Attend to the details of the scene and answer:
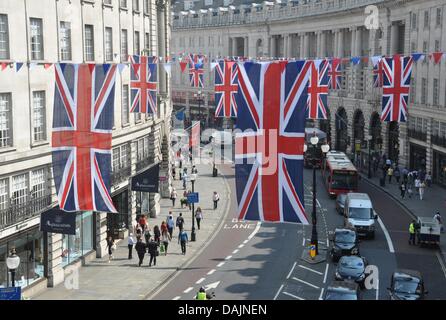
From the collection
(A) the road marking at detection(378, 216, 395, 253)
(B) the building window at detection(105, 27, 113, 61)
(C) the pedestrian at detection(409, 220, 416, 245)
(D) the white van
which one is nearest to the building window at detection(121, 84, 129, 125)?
(B) the building window at detection(105, 27, 113, 61)

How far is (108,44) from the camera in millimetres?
38938

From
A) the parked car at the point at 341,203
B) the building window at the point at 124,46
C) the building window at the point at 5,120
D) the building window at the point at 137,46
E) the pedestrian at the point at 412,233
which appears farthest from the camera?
the parked car at the point at 341,203

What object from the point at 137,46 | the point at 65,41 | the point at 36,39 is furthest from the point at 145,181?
the point at 36,39

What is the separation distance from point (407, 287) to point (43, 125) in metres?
16.8

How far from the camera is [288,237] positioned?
43.0 meters

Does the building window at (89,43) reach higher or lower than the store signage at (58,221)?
higher

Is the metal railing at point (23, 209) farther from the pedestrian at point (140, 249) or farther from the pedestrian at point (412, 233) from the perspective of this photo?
the pedestrian at point (412, 233)

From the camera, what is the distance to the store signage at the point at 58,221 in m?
27.6

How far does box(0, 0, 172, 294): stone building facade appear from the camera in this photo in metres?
27.7

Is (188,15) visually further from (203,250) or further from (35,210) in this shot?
(35,210)

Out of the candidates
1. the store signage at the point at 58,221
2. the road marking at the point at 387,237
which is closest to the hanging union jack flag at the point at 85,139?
the store signage at the point at 58,221

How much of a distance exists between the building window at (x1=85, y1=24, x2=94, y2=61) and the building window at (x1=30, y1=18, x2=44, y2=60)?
17.5ft

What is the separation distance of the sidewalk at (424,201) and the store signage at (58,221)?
82.5ft

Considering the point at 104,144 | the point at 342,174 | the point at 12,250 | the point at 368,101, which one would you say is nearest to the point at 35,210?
the point at 12,250
